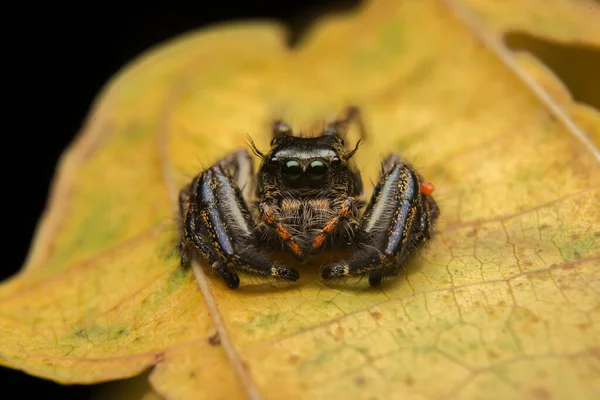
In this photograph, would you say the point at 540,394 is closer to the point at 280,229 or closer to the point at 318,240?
the point at 318,240

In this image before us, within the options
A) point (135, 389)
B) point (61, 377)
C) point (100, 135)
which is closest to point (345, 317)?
point (135, 389)

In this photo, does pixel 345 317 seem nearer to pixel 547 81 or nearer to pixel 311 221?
pixel 311 221

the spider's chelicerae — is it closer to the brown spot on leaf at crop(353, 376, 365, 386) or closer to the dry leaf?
the brown spot on leaf at crop(353, 376, 365, 386)

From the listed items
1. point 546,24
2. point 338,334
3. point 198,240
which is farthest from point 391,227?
point 546,24

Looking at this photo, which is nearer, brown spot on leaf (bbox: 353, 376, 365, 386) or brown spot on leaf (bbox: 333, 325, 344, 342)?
brown spot on leaf (bbox: 353, 376, 365, 386)

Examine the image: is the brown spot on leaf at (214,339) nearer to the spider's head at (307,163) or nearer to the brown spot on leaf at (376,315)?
the brown spot on leaf at (376,315)

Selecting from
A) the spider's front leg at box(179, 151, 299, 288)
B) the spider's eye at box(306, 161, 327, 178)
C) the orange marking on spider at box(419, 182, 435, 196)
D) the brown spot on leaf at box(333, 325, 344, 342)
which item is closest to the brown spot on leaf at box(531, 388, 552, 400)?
the brown spot on leaf at box(333, 325, 344, 342)

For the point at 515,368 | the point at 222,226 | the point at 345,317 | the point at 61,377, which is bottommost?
the point at 515,368
